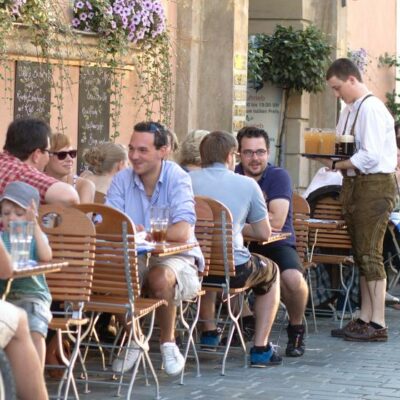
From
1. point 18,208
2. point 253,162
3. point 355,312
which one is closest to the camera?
point 18,208

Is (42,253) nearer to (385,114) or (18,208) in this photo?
(18,208)

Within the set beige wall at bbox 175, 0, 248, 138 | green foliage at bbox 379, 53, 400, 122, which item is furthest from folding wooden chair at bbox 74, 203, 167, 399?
green foliage at bbox 379, 53, 400, 122

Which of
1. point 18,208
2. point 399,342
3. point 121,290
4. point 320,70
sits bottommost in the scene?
point 399,342

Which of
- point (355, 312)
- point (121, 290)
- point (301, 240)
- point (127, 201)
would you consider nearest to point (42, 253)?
point (121, 290)

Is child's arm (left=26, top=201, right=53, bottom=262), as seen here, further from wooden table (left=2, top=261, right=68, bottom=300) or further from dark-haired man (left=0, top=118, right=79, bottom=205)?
dark-haired man (left=0, top=118, right=79, bottom=205)

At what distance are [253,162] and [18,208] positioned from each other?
11.3 ft

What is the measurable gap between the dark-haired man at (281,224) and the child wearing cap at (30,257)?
3142 millimetres

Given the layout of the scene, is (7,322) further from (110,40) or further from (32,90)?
(110,40)

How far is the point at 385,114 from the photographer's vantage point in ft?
32.6

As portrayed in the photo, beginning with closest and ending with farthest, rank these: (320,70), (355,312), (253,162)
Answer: (253,162), (355,312), (320,70)

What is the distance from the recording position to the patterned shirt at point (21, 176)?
22.3ft

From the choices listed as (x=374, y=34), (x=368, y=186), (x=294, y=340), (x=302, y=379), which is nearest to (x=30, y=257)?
(x=302, y=379)

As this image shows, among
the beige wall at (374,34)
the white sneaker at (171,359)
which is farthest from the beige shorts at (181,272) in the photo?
the beige wall at (374,34)

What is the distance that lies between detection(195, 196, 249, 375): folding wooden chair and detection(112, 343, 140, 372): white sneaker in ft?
2.92
